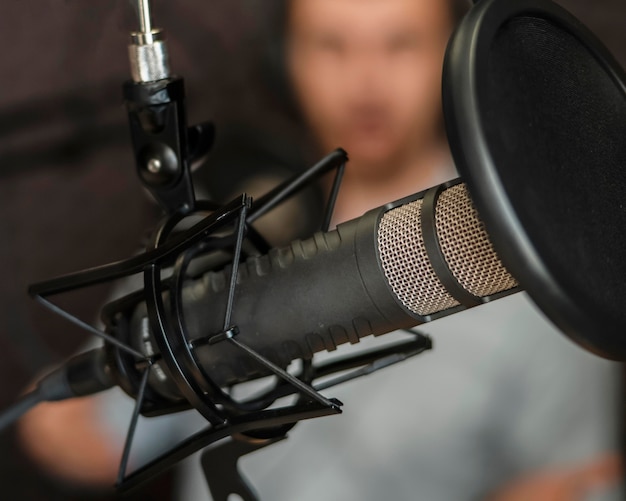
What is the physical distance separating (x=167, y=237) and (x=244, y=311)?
10cm

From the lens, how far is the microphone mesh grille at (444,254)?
1.65 feet

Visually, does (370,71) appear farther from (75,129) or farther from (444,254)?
(444,254)

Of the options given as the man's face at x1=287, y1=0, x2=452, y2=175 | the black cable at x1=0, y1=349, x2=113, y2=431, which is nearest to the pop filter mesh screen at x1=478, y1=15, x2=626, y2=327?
the black cable at x1=0, y1=349, x2=113, y2=431

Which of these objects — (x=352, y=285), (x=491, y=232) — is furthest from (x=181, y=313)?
(x=491, y=232)

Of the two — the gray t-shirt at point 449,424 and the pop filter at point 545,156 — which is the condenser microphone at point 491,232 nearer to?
the pop filter at point 545,156

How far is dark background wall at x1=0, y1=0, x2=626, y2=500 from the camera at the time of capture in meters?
1.26

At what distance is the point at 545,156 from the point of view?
0.47 metres

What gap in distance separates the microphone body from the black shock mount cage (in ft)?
0.06

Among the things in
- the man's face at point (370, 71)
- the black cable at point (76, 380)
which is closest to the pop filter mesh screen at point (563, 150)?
the black cable at point (76, 380)

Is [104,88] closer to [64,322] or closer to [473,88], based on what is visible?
[64,322]

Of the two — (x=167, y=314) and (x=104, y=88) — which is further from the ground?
(x=104, y=88)

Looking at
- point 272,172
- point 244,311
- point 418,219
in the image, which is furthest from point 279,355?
point 272,172

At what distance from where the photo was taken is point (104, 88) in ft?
4.25

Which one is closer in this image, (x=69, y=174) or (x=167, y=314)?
(x=167, y=314)
